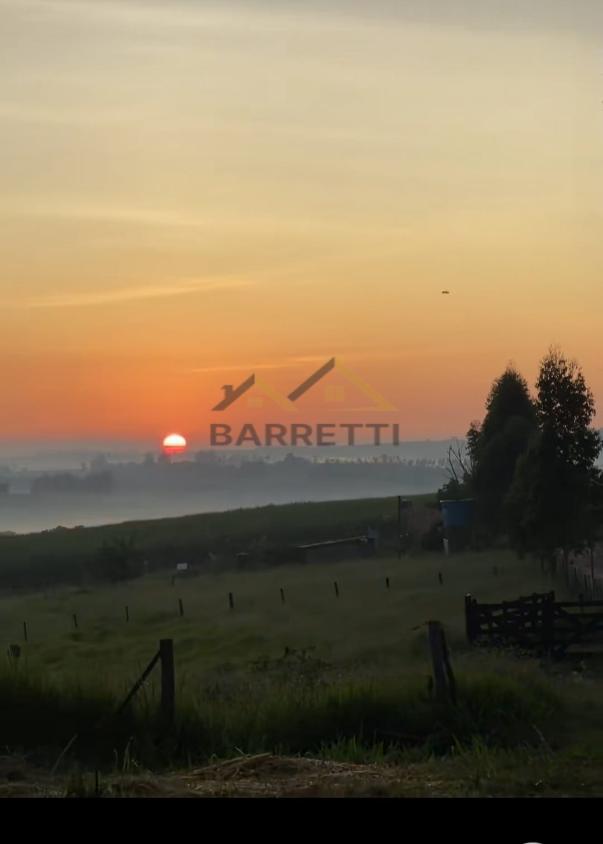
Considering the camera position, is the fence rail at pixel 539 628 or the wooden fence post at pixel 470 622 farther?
the wooden fence post at pixel 470 622

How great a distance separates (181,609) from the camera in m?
41.7

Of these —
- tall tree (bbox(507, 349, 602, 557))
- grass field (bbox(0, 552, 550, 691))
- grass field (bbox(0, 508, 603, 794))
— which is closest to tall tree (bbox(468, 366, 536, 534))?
grass field (bbox(0, 552, 550, 691))

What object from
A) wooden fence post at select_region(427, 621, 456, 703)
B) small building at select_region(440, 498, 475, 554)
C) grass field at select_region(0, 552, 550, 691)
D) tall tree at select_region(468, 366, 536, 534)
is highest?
tall tree at select_region(468, 366, 536, 534)

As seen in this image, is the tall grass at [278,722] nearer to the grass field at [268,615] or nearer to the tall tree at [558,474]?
the grass field at [268,615]

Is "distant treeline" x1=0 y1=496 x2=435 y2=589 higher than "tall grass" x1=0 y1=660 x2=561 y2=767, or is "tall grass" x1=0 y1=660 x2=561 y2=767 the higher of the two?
"distant treeline" x1=0 y1=496 x2=435 y2=589

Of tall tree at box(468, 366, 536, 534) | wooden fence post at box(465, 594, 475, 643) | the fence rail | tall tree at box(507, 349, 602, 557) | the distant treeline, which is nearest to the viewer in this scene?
the fence rail

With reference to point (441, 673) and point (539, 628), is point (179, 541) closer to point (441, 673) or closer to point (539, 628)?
point (539, 628)

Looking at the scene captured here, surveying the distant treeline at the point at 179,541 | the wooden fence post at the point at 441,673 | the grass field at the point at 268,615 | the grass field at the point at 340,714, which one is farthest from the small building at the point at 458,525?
the wooden fence post at the point at 441,673

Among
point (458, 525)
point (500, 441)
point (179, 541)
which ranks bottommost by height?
point (179, 541)

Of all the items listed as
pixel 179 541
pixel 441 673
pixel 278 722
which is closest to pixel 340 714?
pixel 278 722

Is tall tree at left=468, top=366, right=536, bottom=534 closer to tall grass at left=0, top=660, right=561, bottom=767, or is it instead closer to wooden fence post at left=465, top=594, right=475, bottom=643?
wooden fence post at left=465, top=594, right=475, bottom=643

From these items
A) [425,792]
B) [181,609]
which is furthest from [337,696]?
[181,609]

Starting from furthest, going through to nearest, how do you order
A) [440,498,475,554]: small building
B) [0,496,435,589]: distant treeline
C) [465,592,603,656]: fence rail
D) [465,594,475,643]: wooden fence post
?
[0,496,435,589]: distant treeline → [440,498,475,554]: small building → [465,594,475,643]: wooden fence post → [465,592,603,656]: fence rail
